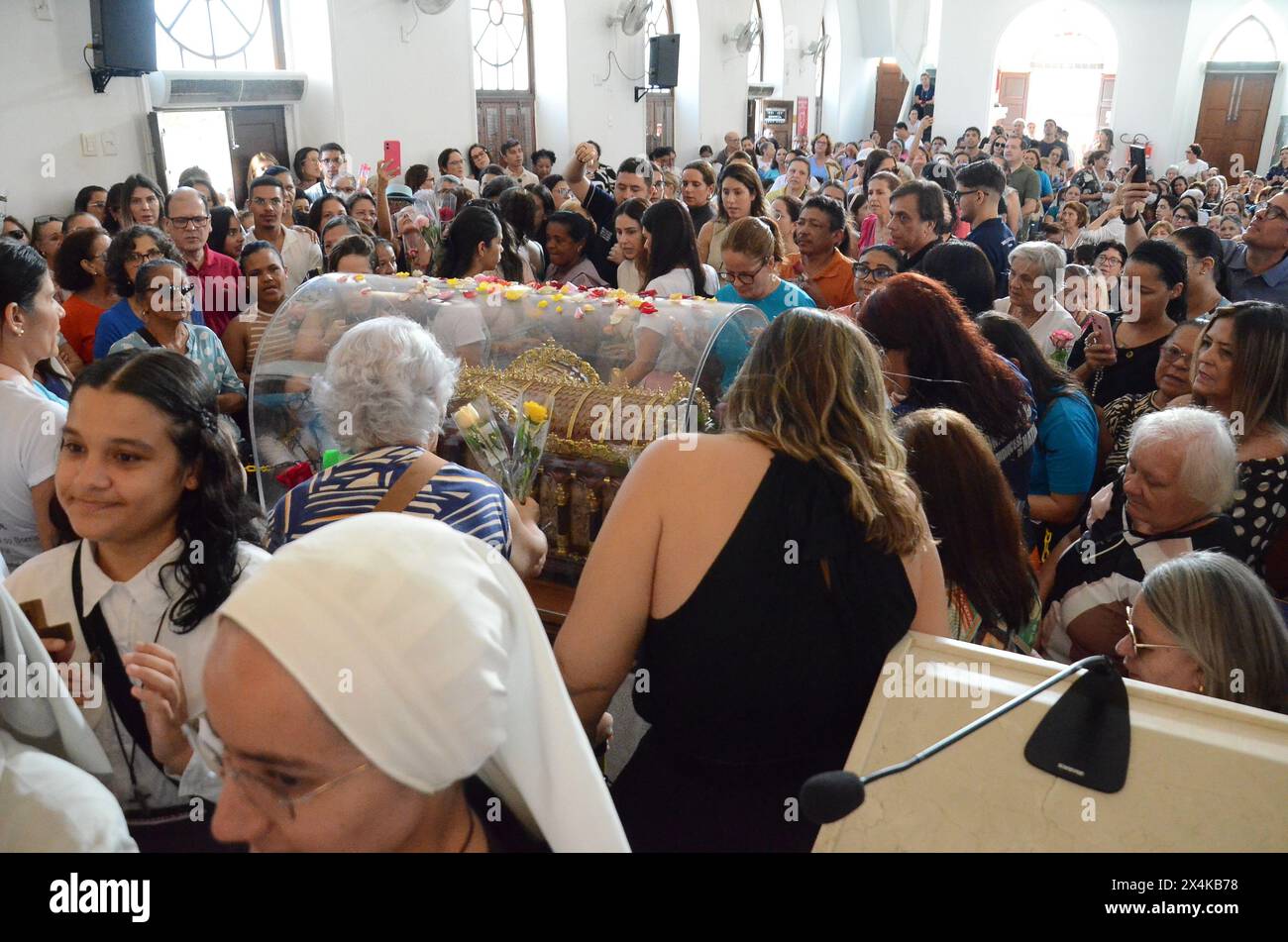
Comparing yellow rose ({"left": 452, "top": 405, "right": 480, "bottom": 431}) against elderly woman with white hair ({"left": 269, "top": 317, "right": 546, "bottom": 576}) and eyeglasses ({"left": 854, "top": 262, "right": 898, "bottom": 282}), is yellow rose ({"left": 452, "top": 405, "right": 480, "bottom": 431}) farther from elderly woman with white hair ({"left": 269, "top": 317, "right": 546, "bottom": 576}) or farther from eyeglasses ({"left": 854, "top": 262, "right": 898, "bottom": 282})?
eyeglasses ({"left": 854, "top": 262, "right": 898, "bottom": 282})

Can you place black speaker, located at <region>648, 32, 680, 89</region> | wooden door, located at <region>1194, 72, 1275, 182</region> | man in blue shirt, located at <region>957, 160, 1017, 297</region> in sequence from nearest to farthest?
man in blue shirt, located at <region>957, 160, 1017, 297</region>
black speaker, located at <region>648, 32, 680, 89</region>
wooden door, located at <region>1194, 72, 1275, 182</region>

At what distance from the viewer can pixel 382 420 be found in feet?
7.50

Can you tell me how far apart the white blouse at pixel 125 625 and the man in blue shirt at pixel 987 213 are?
14.4 ft

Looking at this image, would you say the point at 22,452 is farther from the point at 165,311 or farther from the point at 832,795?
the point at 832,795

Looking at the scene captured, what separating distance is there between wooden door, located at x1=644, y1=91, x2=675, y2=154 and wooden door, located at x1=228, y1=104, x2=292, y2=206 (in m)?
6.24

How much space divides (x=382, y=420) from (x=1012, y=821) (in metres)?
1.68

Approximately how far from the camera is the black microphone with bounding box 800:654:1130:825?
1.03 meters

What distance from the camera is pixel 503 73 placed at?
11.9 metres

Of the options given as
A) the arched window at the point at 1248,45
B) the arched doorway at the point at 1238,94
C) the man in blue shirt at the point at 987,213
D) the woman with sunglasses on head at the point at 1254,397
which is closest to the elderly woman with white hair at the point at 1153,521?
the woman with sunglasses on head at the point at 1254,397

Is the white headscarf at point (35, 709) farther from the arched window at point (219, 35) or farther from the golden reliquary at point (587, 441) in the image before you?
the arched window at point (219, 35)

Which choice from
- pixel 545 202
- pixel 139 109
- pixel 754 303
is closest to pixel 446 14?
pixel 139 109

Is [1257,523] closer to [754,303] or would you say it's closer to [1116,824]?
[1116,824]

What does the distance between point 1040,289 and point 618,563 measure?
2904 millimetres

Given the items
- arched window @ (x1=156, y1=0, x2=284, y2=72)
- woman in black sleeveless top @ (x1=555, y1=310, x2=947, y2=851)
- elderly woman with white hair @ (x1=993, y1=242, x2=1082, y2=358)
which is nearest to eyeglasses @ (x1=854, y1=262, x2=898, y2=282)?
elderly woman with white hair @ (x1=993, y1=242, x2=1082, y2=358)
